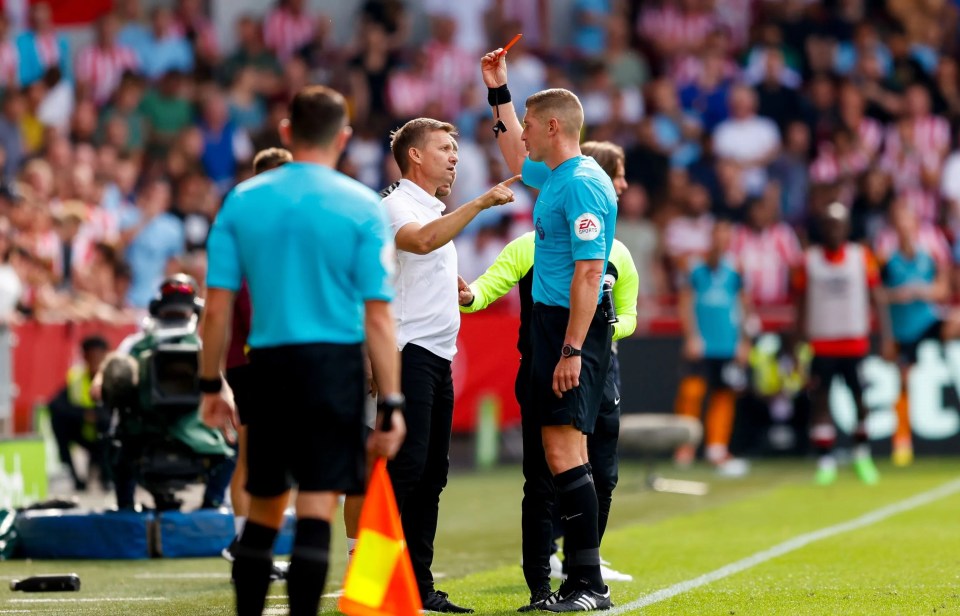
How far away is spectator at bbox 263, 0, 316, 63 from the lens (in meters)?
23.0

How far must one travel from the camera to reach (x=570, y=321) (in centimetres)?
762

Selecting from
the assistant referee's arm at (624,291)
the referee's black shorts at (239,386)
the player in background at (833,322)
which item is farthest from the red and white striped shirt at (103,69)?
the assistant referee's arm at (624,291)

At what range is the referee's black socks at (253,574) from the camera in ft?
20.4

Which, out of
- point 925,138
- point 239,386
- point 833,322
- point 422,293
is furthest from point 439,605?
point 925,138

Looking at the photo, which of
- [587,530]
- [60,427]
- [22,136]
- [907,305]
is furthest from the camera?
[22,136]

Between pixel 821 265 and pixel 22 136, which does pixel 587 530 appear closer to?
pixel 821 265

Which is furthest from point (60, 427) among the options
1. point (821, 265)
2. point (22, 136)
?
point (821, 265)

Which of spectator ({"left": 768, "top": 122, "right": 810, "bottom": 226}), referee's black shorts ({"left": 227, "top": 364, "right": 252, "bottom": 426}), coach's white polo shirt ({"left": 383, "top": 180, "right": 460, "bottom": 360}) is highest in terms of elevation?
spectator ({"left": 768, "top": 122, "right": 810, "bottom": 226})

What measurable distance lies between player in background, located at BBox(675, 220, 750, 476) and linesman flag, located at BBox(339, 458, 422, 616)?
38.4ft

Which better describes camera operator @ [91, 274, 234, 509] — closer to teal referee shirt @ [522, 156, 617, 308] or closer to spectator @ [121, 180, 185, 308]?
teal referee shirt @ [522, 156, 617, 308]

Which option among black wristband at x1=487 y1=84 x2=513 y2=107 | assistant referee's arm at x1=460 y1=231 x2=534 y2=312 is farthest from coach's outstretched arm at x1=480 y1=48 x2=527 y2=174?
assistant referee's arm at x1=460 y1=231 x2=534 y2=312

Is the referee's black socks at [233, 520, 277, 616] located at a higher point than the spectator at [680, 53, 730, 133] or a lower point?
lower

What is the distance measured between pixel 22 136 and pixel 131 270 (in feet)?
9.36

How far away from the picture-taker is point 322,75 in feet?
74.1
